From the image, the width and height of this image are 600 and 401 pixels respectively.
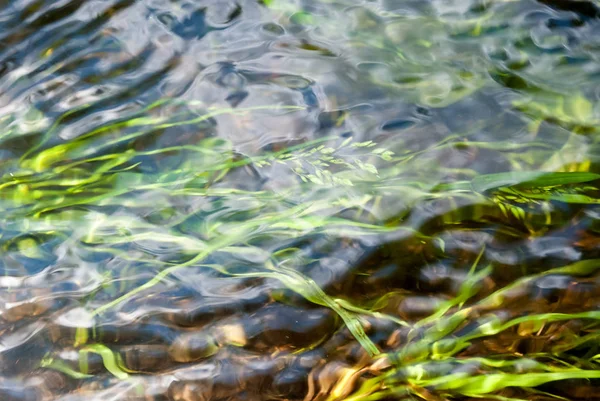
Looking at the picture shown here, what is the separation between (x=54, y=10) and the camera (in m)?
1.96

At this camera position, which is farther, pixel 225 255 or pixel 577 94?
pixel 577 94

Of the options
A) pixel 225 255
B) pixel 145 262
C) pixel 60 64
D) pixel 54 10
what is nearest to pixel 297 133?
pixel 225 255

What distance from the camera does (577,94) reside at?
178cm

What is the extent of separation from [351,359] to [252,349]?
258mm

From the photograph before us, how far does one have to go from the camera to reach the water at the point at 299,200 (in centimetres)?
141

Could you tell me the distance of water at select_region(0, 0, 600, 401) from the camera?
1408 mm

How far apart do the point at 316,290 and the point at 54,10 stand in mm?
1392

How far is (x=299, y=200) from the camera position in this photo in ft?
5.29

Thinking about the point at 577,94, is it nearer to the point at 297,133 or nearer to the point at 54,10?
the point at 297,133

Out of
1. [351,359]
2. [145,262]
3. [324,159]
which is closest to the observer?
[351,359]

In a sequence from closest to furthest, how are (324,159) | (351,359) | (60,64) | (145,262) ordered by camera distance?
1. (351,359)
2. (145,262)
3. (324,159)
4. (60,64)

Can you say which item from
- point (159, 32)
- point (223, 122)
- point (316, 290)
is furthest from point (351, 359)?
point (159, 32)

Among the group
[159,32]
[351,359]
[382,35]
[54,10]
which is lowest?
[351,359]

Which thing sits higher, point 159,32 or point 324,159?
point 159,32
